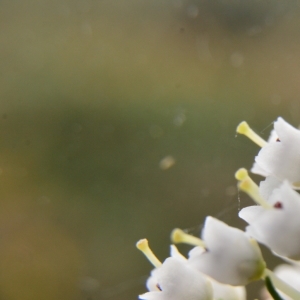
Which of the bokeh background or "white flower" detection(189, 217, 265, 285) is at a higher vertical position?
the bokeh background

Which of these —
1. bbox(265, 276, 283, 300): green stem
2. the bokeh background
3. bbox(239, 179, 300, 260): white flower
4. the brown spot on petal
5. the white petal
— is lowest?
bbox(265, 276, 283, 300): green stem

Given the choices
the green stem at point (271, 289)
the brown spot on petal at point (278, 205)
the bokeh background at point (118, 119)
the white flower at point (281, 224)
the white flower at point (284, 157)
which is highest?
the bokeh background at point (118, 119)

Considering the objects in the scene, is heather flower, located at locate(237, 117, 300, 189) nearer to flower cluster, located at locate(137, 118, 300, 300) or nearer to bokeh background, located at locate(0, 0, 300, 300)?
flower cluster, located at locate(137, 118, 300, 300)

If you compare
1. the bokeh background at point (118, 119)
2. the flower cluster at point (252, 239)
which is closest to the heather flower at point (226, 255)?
the flower cluster at point (252, 239)

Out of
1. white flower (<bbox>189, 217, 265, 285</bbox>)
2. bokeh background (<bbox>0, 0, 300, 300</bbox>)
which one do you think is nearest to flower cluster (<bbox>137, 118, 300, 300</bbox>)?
white flower (<bbox>189, 217, 265, 285</bbox>)

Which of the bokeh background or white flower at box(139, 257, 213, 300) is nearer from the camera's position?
white flower at box(139, 257, 213, 300)

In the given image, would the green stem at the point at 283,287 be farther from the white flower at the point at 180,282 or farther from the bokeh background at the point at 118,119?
the bokeh background at the point at 118,119

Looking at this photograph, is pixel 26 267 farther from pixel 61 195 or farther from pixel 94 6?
pixel 94 6
